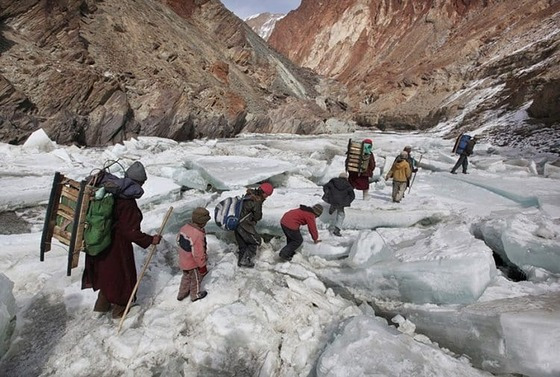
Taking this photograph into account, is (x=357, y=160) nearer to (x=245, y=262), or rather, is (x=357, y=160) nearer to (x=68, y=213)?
(x=245, y=262)

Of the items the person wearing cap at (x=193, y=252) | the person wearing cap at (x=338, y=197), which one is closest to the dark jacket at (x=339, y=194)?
the person wearing cap at (x=338, y=197)

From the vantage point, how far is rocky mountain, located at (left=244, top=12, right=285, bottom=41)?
343ft

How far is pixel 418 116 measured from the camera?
31.5 meters

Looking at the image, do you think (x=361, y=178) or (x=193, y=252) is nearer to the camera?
(x=193, y=252)

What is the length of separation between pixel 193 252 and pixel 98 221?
0.87m

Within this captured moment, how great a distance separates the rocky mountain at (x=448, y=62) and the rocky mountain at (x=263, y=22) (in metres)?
38.9

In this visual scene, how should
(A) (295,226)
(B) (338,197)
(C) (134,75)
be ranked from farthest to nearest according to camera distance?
1. (C) (134,75)
2. (B) (338,197)
3. (A) (295,226)

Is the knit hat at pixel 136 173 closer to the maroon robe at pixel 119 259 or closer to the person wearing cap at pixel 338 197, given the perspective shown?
the maroon robe at pixel 119 259

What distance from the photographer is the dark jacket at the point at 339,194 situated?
5.12 meters

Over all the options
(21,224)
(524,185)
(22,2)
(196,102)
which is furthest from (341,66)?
(21,224)

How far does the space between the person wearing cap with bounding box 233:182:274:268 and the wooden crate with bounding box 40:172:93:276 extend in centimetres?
164

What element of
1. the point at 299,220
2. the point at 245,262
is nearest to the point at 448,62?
the point at 299,220

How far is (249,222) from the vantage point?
4.10 meters

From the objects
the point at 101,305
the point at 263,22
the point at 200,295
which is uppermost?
the point at 263,22
